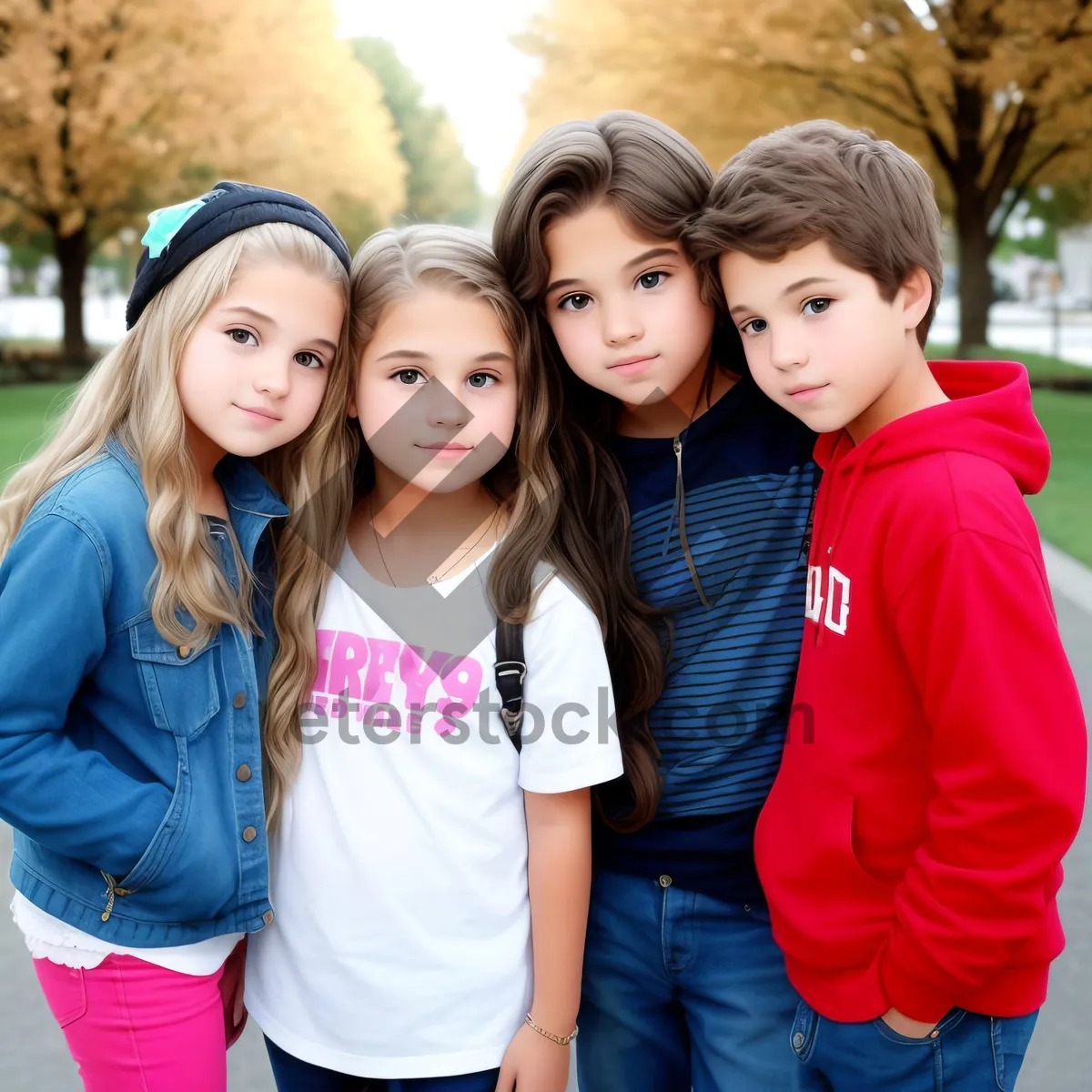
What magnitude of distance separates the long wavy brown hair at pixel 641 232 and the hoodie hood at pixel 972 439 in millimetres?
390

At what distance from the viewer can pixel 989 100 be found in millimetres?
16484

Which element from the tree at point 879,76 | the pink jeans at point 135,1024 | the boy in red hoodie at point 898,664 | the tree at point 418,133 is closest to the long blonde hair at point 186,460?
the pink jeans at point 135,1024

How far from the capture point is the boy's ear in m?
1.78

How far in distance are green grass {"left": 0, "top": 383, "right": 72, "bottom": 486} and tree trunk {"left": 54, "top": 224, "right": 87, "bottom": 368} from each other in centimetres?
159

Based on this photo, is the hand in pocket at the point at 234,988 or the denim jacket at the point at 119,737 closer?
the denim jacket at the point at 119,737

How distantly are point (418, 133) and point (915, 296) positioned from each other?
56132 millimetres

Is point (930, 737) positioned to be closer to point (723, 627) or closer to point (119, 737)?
point (723, 627)

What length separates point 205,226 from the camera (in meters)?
1.95

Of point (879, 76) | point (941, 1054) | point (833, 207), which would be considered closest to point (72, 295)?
point (879, 76)

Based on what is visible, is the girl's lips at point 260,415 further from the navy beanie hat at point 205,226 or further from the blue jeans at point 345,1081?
the blue jeans at point 345,1081

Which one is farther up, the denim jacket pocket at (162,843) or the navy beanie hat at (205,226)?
the navy beanie hat at (205,226)

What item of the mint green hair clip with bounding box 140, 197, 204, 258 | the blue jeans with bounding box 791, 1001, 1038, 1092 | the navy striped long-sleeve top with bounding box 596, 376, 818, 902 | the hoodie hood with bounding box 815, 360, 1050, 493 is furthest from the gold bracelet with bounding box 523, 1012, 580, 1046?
the mint green hair clip with bounding box 140, 197, 204, 258

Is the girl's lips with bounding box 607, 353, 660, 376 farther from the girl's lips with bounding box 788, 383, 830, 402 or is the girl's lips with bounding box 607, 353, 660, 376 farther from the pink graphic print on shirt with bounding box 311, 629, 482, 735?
the pink graphic print on shirt with bounding box 311, 629, 482, 735

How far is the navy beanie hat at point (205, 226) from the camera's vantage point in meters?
1.95
